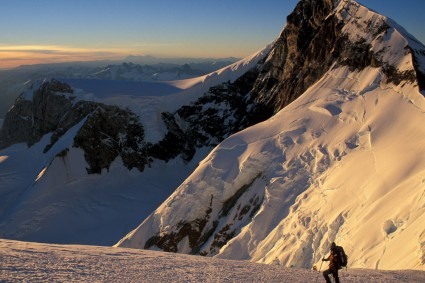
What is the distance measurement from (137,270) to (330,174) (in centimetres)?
1633

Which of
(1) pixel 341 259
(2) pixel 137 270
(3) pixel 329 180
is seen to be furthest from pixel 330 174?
(2) pixel 137 270

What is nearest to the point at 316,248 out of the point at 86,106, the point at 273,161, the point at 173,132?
the point at 273,161

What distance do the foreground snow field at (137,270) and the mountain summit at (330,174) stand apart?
3.59 meters

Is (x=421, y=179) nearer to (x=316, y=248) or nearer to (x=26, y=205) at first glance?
(x=316, y=248)

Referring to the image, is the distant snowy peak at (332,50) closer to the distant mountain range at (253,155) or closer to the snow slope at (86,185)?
the distant mountain range at (253,155)

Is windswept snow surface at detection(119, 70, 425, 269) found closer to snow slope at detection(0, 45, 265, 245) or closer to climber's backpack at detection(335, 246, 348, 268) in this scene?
climber's backpack at detection(335, 246, 348, 268)

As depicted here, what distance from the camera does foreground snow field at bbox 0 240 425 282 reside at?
11836 mm

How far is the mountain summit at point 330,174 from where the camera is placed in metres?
18.9

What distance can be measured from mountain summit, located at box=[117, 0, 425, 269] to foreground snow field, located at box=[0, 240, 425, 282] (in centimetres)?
359

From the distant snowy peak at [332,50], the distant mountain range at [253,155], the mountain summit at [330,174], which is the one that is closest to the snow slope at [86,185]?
the distant mountain range at [253,155]

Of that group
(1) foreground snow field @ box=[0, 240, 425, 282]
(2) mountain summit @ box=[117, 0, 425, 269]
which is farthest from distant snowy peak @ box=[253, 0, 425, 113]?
(1) foreground snow field @ box=[0, 240, 425, 282]

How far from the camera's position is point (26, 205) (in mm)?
47906

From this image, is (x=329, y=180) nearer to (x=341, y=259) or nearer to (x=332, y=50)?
(x=341, y=259)

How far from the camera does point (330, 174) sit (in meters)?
25.7
